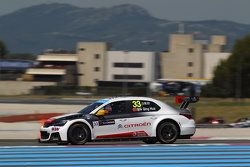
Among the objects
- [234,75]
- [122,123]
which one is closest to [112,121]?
[122,123]

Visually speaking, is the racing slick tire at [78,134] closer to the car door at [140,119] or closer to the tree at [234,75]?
the car door at [140,119]

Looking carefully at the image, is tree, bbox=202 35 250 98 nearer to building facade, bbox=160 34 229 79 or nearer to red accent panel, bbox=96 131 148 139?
building facade, bbox=160 34 229 79

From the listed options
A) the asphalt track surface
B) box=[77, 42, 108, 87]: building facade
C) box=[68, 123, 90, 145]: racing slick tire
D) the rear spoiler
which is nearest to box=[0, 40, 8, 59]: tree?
Result: box=[77, 42, 108, 87]: building facade

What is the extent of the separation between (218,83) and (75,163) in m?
81.3

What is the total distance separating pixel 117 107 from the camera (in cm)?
1666

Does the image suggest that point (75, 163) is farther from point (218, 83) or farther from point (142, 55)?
point (142, 55)

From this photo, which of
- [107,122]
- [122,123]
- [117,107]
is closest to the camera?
[107,122]

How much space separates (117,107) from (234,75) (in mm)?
78451

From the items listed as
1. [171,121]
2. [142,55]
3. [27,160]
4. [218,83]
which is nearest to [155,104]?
[171,121]

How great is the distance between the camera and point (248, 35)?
10388 centimetres

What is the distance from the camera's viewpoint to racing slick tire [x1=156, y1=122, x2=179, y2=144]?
16.7 metres

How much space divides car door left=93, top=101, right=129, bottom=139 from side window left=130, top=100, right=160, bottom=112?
238 millimetres

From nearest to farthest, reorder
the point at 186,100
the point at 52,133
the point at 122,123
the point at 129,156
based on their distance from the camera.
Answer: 1. the point at 129,156
2. the point at 52,133
3. the point at 122,123
4. the point at 186,100

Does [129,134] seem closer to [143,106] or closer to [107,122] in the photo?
[107,122]
